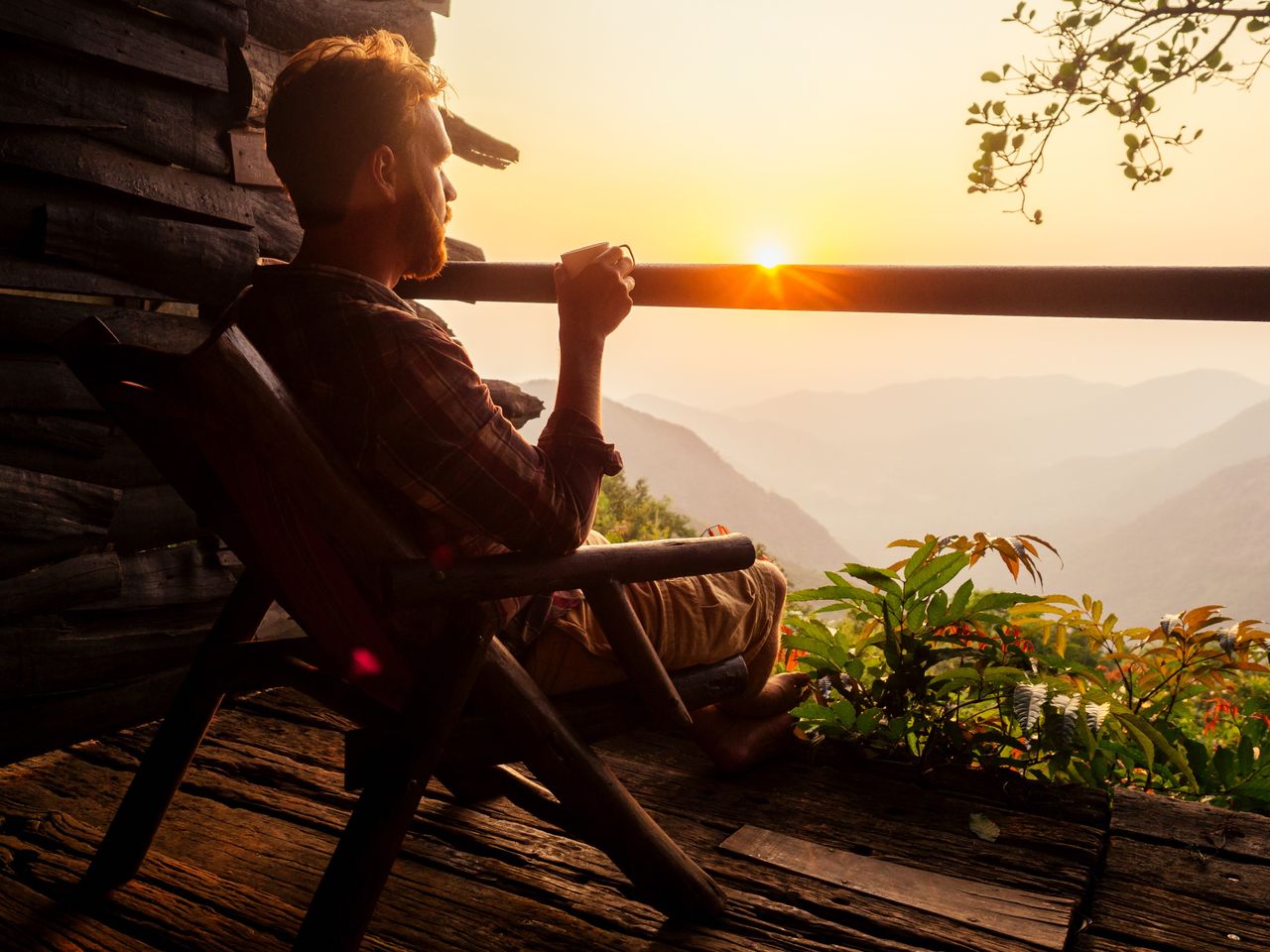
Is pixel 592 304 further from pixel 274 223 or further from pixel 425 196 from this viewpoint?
pixel 274 223

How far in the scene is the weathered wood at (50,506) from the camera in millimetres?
2201

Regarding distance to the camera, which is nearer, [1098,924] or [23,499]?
[1098,924]

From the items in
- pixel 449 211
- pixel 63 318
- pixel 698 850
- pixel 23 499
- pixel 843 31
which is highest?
pixel 843 31

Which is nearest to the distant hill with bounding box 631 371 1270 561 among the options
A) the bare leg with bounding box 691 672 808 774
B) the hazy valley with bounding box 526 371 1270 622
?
the hazy valley with bounding box 526 371 1270 622

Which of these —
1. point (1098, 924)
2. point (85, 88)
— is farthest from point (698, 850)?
point (85, 88)

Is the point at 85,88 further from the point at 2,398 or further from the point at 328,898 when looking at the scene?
the point at 328,898

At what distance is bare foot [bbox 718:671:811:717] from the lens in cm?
232

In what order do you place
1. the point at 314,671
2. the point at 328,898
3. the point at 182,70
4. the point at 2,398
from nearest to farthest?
the point at 328,898 < the point at 314,671 < the point at 2,398 < the point at 182,70

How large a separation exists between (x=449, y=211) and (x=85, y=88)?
4.59 feet

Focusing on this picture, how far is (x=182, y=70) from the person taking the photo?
2482mm

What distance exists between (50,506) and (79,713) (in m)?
0.61

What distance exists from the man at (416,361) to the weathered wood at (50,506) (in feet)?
4.28

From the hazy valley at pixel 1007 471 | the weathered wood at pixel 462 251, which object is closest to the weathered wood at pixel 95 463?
the weathered wood at pixel 462 251

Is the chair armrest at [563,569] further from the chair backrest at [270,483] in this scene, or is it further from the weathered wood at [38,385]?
the weathered wood at [38,385]
